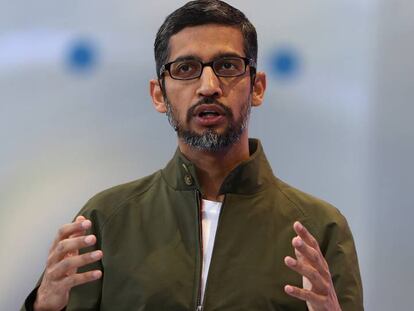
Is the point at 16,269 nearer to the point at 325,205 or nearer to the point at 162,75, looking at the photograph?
the point at 162,75

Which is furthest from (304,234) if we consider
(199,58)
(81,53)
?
(81,53)

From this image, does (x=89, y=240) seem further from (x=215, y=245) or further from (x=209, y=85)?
(x=209, y=85)

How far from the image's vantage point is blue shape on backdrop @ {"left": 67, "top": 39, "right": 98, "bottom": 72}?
1.68m

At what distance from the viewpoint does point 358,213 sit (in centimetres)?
171

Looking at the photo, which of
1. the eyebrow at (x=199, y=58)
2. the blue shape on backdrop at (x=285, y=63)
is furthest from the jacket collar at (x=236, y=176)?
the blue shape on backdrop at (x=285, y=63)

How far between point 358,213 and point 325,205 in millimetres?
406

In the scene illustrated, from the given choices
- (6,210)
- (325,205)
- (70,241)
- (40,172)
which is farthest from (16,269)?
(325,205)

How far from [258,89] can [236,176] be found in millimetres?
257

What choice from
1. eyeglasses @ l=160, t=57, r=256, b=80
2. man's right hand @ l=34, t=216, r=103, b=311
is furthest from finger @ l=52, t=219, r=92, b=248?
eyeglasses @ l=160, t=57, r=256, b=80

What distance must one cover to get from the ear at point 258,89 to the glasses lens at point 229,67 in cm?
10

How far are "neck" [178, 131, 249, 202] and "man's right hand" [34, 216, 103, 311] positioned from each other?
330mm

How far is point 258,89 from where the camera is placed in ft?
4.74

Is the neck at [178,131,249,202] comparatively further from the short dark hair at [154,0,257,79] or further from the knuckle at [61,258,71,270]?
the knuckle at [61,258,71,270]

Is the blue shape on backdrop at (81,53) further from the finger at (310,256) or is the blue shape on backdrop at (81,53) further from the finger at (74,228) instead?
the finger at (310,256)
